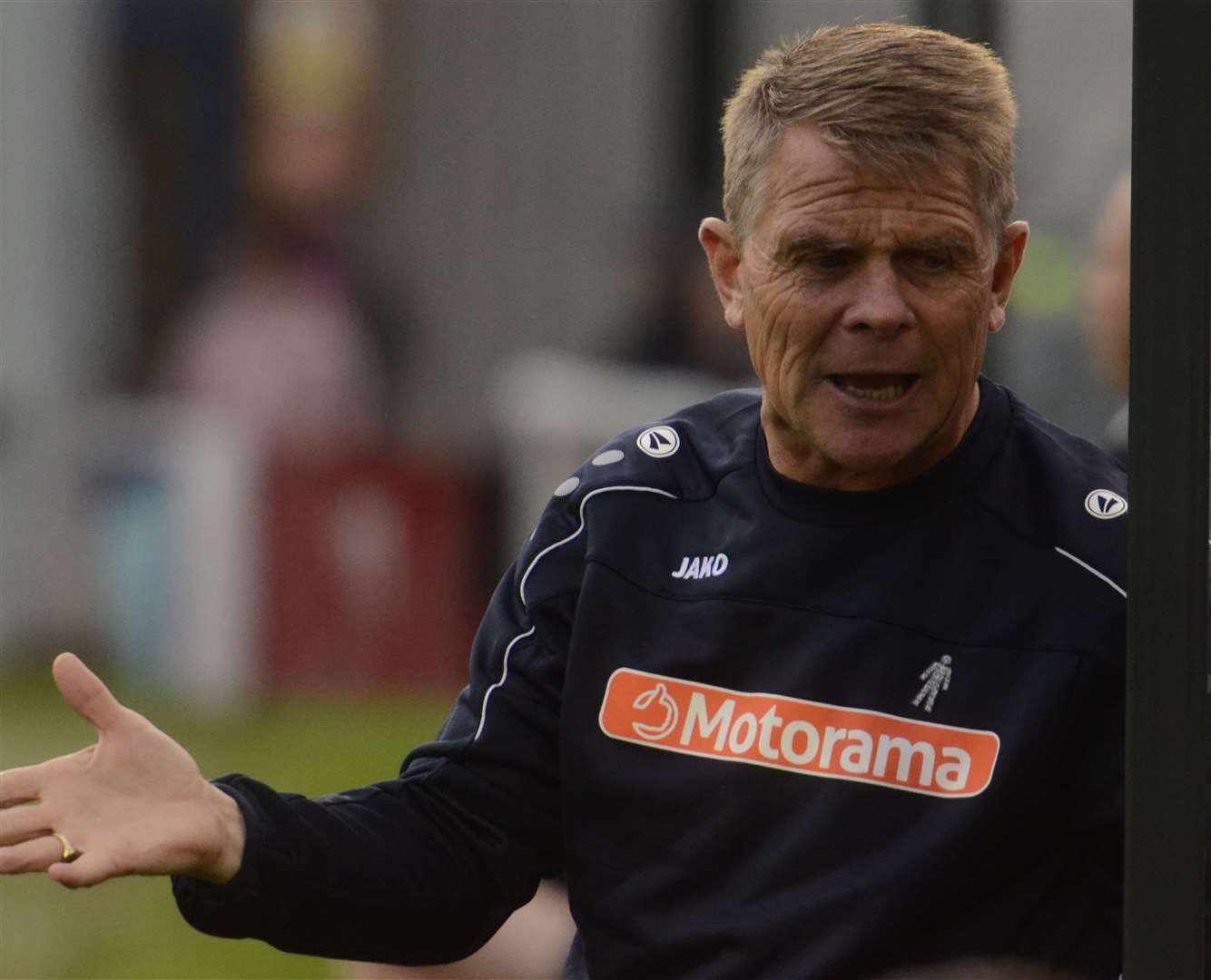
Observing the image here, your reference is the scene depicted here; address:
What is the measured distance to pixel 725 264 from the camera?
2.83m

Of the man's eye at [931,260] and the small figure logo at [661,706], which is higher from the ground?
the man's eye at [931,260]

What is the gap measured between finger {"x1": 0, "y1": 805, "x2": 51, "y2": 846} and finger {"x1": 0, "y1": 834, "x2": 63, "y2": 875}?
0.04 feet

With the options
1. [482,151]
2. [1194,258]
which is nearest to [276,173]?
[482,151]

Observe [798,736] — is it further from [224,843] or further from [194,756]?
[194,756]

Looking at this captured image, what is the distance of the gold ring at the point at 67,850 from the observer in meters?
2.44

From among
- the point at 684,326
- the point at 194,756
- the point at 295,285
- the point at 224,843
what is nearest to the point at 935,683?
the point at 224,843

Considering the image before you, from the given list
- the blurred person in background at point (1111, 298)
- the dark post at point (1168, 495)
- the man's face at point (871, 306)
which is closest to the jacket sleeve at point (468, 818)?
the man's face at point (871, 306)

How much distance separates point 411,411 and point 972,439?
31.3 ft

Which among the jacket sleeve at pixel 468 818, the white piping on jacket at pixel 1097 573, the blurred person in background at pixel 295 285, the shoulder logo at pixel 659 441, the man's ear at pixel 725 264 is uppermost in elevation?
the man's ear at pixel 725 264

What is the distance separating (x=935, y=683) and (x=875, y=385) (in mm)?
319

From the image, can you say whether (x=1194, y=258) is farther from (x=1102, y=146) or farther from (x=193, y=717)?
(x=193, y=717)

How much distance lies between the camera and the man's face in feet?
8.38

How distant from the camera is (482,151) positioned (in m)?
12.6

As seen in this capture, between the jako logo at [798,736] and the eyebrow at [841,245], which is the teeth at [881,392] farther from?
the jako logo at [798,736]
